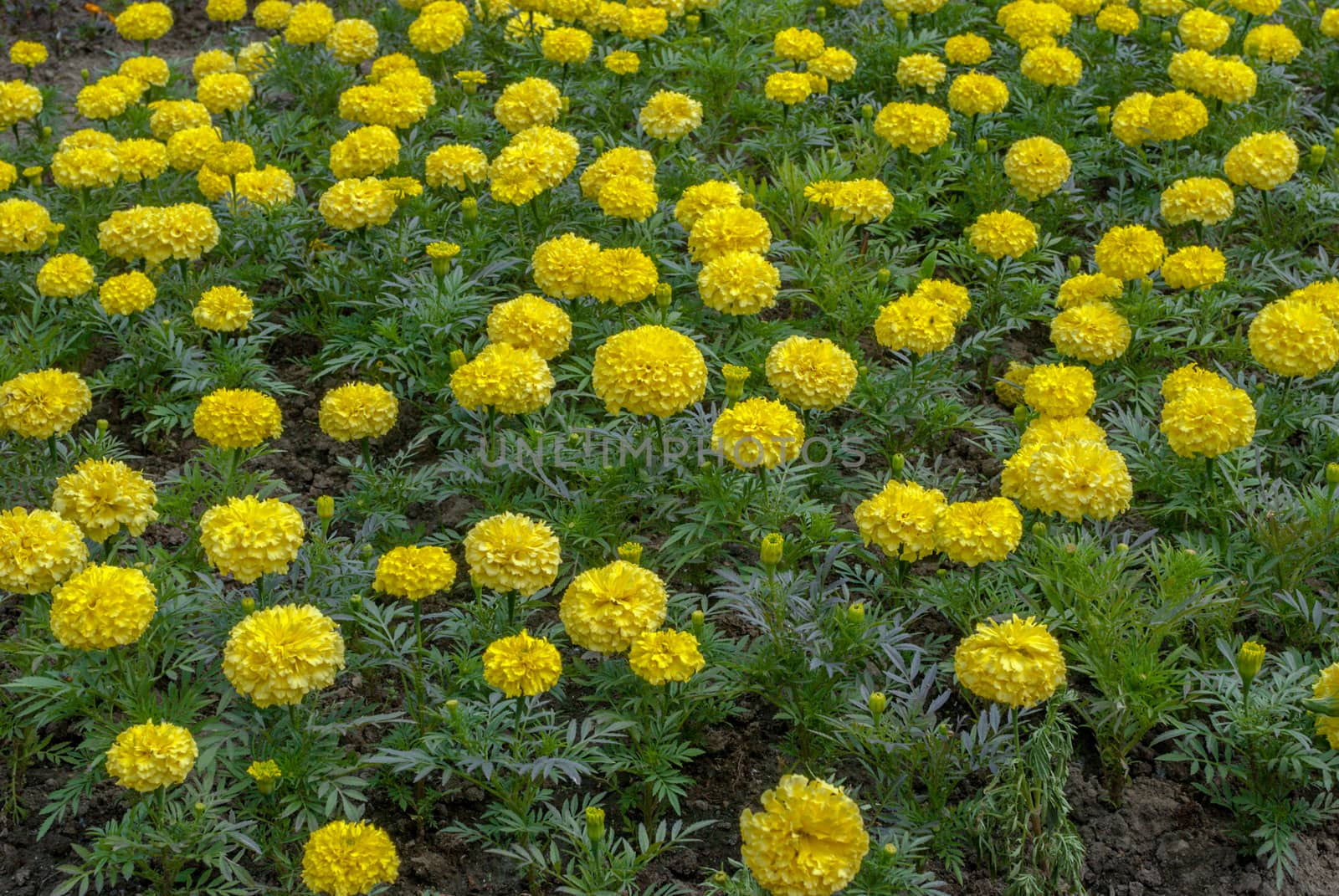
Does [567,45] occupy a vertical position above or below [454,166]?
above

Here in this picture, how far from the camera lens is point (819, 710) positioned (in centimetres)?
379

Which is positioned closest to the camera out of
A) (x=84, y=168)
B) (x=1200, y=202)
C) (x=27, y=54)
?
(x=1200, y=202)

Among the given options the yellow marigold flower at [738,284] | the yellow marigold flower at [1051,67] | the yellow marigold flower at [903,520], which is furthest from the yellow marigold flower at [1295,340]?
the yellow marigold flower at [1051,67]

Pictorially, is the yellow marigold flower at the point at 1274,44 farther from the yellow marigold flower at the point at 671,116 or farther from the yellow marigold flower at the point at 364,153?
the yellow marigold flower at the point at 364,153

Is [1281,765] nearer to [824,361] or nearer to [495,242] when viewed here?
[824,361]

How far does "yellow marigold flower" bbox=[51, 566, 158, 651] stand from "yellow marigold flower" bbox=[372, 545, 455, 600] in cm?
60

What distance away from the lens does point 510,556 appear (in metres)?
3.66

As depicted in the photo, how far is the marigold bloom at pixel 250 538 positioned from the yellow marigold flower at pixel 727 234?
1798mm

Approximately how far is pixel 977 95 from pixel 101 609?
4147mm

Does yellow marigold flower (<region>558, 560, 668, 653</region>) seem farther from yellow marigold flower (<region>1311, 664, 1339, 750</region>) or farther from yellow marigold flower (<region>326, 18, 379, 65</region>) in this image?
yellow marigold flower (<region>326, 18, 379, 65</region>)

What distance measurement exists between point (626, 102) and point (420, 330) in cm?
185

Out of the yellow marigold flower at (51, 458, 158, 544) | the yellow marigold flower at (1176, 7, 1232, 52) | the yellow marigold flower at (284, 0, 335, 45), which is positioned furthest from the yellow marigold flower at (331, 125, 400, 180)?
the yellow marigold flower at (1176, 7, 1232, 52)

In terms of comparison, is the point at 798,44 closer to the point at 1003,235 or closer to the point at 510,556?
the point at 1003,235

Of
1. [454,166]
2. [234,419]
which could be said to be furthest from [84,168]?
[234,419]
